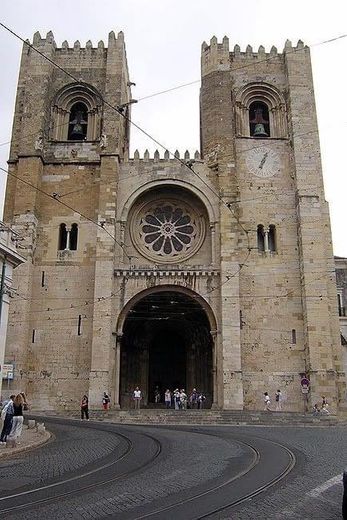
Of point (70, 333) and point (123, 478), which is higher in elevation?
point (70, 333)

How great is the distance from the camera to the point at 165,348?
2928cm

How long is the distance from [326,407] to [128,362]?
10.5m

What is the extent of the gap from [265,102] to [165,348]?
1428 centimetres

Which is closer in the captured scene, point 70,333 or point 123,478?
point 123,478

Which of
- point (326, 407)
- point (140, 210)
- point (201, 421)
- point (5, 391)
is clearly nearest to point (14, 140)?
point (140, 210)

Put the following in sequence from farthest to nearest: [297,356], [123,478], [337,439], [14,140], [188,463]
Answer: [14,140]
[297,356]
[337,439]
[188,463]
[123,478]

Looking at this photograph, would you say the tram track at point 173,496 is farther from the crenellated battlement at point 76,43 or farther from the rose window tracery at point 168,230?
the crenellated battlement at point 76,43

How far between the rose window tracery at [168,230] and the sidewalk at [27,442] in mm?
13552

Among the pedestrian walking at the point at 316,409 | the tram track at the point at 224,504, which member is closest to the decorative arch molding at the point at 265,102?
the pedestrian walking at the point at 316,409

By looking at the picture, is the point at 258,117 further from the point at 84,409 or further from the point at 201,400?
the point at 84,409

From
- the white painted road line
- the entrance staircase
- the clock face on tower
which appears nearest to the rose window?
the clock face on tower

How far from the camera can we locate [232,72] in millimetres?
28328

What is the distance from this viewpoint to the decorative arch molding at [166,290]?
79.4 ft

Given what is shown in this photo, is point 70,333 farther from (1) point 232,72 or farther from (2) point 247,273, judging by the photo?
(1) point 232,72
